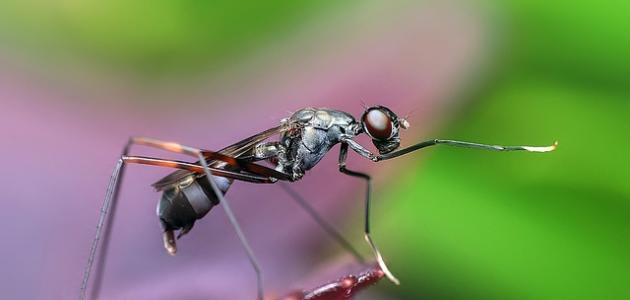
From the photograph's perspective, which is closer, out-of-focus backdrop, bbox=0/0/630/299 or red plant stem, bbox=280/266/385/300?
red plant stem, bbox=280/266/385/300

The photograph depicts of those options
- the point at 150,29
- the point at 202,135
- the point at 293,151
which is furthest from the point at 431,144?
the point at 150,29

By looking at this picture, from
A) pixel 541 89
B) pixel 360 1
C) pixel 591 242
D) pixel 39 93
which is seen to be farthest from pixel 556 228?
pixel 39 93

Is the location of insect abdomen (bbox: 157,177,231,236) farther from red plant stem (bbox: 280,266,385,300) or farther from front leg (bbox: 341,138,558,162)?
red plant stem (bbox: 280,266,385,300)

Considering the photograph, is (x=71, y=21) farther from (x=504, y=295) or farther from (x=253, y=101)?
(x=504, y=295)

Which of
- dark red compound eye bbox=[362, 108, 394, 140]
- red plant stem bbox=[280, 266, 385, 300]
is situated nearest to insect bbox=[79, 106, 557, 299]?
dark red compound eye bbox=[362, 108, 394, 140]

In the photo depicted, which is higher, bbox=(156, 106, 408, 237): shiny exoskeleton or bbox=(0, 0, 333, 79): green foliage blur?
bbox=(0, 0, 333, 79): green foliage blur

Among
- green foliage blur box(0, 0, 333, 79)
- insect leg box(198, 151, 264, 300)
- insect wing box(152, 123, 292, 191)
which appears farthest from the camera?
green foliage blur box(0, 0, 333, 79)
